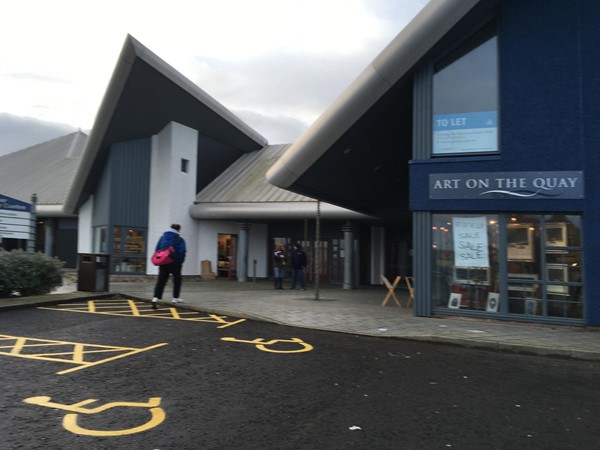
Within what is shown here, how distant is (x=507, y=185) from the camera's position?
28.3 ft

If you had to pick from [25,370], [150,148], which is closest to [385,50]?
[25,370]

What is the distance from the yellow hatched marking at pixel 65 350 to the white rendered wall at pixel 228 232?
46.5ft

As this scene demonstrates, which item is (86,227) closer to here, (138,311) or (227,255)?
(227,255)

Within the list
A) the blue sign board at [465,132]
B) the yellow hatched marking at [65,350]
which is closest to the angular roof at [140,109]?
the blue sign board at [465,132]

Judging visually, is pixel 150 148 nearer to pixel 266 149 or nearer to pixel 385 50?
pixel 266 149

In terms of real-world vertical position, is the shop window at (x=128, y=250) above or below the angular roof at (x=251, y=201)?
below

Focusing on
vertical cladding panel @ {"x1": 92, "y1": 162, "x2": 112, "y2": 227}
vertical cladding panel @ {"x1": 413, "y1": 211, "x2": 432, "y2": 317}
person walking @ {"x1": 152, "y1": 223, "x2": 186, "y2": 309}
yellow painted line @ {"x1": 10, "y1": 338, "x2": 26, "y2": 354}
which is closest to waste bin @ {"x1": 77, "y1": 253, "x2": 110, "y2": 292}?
person walking @ {"x1": 152, "y1": 223, "x2": 186, "y2": 309}

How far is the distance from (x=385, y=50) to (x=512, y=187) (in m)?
3.79

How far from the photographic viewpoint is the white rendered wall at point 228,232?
20.6m

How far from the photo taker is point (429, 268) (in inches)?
358

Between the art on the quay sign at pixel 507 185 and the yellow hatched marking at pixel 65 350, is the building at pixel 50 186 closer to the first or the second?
the yellow hatched marking at pixel 65 350

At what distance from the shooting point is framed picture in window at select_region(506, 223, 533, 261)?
8.57m

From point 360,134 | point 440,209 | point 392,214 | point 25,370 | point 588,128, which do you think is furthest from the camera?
point 392,214

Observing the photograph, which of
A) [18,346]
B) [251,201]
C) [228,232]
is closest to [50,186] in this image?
[228,232]
